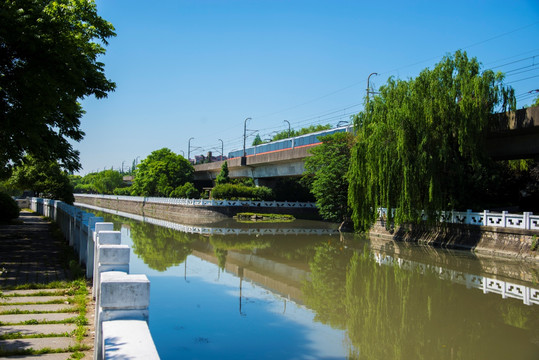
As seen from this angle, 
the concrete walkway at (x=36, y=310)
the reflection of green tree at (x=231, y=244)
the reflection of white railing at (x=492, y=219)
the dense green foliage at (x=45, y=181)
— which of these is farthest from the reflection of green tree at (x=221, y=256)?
the dense green foliage at (x=45, y=181)

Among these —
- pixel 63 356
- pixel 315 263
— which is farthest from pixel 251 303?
pixel 315 263

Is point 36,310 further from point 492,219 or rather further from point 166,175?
point 166,175

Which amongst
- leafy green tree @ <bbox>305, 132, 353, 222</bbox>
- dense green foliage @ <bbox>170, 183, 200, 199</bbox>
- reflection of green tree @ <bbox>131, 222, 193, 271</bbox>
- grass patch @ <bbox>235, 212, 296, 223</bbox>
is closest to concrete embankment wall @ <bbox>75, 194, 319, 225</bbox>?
grass patch @ <bbox>235, 212, 296, 223</bbox>

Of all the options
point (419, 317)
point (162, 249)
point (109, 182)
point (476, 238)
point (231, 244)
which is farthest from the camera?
point (109, 182)

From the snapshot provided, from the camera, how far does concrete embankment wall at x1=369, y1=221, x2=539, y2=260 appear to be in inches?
664

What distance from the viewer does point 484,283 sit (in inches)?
Answer: 498

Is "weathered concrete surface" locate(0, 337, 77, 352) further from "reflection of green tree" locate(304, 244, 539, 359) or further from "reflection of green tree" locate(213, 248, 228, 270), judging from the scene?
"reflection of green tree" locate(213, 248, 228, 270)

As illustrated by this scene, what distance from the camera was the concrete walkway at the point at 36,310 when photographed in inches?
192

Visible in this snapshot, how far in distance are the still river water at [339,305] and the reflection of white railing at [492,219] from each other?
1606 millimetres

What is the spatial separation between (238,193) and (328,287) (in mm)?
29939

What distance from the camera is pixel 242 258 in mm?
17203

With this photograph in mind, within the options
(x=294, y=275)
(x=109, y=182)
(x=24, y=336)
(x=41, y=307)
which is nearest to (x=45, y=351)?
(x=24, y=336)

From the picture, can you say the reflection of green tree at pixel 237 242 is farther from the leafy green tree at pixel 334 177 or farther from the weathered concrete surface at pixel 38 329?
the weathered concrete surface at pixel 38 329

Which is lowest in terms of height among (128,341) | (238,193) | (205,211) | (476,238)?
(476,238)
